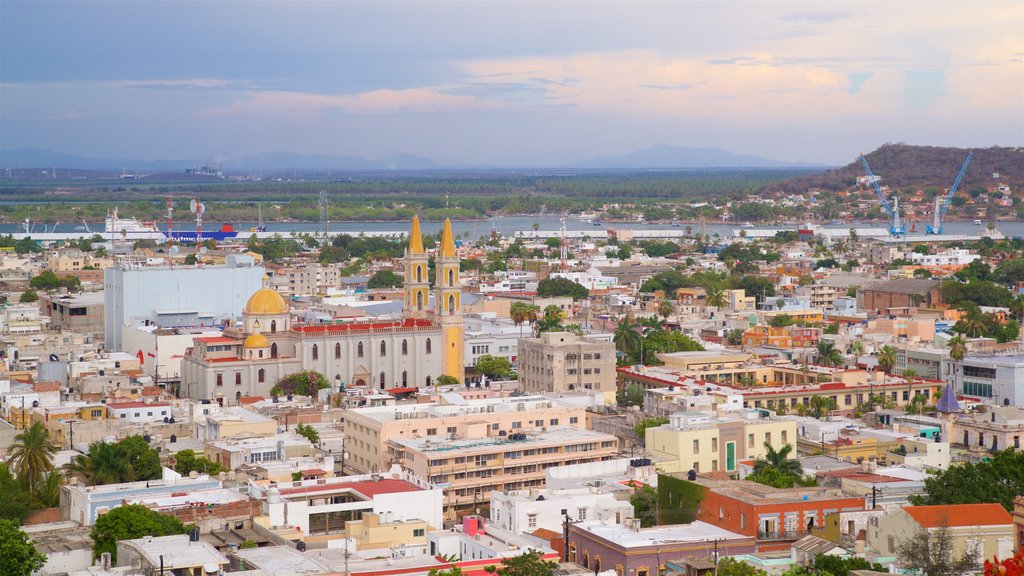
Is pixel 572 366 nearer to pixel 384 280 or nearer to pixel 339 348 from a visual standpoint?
pixel 339 348

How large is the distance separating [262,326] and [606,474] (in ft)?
78.5

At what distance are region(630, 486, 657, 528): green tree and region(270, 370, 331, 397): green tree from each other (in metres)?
21.9

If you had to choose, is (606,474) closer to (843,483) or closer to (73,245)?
(843,483)

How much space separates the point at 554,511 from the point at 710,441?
8.14 metres

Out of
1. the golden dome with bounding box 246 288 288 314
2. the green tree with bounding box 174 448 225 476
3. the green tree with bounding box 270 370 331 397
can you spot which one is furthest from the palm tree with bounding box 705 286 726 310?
the green tree with bounding box 174 448 225 476

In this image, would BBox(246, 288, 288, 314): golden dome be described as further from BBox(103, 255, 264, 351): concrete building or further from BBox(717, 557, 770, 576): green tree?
BBox(717, 557, 770, 576): green tree

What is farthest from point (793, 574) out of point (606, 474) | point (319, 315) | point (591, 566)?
point (319, 315)

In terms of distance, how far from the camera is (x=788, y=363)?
5409 cm

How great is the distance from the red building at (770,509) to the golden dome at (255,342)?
27.2m

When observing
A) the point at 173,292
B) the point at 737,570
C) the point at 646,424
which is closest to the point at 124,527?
the point at 737,570

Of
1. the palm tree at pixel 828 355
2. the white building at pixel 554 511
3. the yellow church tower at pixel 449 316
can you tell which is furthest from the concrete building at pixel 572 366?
the white building at pixel 554 511

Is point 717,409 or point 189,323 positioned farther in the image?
point 189,323

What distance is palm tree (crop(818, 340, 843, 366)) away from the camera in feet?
183

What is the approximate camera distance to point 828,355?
184 feet
